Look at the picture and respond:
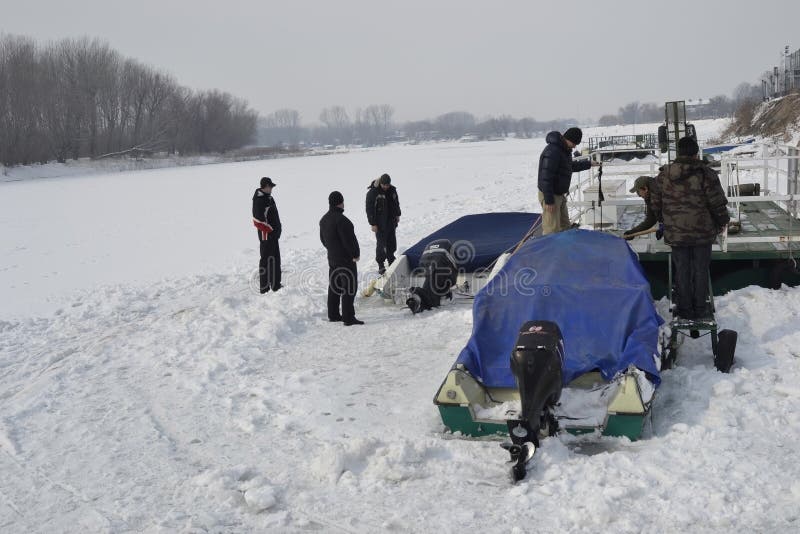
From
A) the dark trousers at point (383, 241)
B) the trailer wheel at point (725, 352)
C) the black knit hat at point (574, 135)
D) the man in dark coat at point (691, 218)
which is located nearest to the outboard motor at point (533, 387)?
the trailer wheel at point (725, 352)

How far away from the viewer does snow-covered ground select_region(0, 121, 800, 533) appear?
400 centimetres

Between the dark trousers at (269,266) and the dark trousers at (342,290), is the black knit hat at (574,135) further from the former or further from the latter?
the dark trousers at (269,266)

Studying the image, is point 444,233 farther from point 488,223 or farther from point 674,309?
point 674,309

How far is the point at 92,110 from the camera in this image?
2785 inches

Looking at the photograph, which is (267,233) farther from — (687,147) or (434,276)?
(687,147)

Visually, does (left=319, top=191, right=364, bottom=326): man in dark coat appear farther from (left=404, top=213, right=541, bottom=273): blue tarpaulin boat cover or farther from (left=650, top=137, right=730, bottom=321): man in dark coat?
(left=650, top=137, right=730, bottom=321): man in dark coat

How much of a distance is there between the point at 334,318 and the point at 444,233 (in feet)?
7.81

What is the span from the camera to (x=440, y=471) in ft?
14.8

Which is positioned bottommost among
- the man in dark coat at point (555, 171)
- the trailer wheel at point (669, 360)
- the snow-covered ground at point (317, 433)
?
the snow-covered ground at point (317, 433)

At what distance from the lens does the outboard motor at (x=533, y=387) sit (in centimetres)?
431

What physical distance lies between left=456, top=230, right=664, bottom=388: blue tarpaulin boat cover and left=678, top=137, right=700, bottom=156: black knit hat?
96 cm

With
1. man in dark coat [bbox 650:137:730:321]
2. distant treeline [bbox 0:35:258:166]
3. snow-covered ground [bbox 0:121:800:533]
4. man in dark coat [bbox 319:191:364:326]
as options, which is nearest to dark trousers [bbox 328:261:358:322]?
man in dark coat [bbox 319:191:364:326]

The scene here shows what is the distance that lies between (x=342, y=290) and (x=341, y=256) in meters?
0.40

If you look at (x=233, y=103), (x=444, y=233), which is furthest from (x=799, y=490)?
(x=233, y=103)
